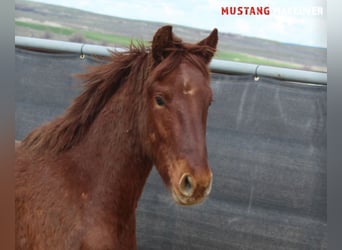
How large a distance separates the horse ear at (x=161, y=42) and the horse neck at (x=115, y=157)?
223 mm

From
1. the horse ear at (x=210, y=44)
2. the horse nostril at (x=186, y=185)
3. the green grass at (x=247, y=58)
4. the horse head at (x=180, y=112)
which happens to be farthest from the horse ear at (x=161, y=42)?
the horse nostril at (x=186, y=185)

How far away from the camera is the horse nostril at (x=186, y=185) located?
2.66 m

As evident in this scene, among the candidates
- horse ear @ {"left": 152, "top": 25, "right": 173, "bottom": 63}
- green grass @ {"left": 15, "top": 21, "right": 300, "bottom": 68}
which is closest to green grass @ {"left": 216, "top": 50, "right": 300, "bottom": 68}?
green grass @ {"left": 15, "top": 21, "right": 300, "bottom": 68}

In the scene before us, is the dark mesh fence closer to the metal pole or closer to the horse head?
the metal pole

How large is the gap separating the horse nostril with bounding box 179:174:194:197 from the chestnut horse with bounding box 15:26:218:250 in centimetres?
3

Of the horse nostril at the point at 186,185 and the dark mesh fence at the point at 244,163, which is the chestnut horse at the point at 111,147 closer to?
the horse nostril at the point at 186,185

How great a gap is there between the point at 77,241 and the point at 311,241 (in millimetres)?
1235

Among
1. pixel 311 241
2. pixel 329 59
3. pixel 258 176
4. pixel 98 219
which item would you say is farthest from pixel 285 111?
pixel 98 219

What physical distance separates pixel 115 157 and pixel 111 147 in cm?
5

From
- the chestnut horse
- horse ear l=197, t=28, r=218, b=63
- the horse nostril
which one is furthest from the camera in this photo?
horse ear l=197, t=28, r=218, b=63

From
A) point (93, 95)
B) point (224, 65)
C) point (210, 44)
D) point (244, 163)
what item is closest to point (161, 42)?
point (210, 44)

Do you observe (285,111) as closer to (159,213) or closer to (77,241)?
(159,213)

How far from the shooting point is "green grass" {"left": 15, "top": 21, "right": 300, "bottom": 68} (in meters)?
3.16

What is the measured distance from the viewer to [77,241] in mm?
2879
